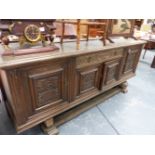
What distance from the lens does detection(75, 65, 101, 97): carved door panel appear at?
137 cm

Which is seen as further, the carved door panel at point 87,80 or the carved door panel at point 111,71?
the carved door panel at point 111,71

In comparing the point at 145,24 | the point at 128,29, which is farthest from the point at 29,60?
the point at 145,24

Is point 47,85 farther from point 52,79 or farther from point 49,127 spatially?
point 49,127

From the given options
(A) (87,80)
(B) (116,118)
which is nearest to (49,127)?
(A) (87,80)

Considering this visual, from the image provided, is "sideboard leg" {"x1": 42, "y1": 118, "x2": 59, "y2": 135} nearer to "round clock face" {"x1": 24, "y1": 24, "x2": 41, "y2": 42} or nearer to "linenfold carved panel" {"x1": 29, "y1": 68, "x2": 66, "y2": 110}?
"linenfold carved panel" {"x1": 29, "y1": 68, "x2": 66, "y2": 110}

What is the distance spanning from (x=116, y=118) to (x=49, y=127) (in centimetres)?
87

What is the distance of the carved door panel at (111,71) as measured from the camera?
1.60m

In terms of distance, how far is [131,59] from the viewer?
6.40 feet

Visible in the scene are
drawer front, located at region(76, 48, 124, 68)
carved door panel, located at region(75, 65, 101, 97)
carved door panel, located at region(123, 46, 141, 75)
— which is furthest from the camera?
carved door panel, located at region(123, 46, 141, 75)

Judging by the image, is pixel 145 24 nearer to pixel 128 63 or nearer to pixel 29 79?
pixel 128 63

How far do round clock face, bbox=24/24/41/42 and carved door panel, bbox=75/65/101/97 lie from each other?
480 mm

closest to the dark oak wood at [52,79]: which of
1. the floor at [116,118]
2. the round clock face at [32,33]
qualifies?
the round clock face at [32,33]

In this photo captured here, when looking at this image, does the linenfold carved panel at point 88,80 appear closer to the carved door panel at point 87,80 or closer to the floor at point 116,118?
the carved door panel at point 87,80

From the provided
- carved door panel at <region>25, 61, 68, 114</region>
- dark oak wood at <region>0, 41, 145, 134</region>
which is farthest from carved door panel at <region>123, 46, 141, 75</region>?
carved door panel at <region>25, 61, 68, 114</region>
